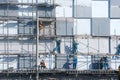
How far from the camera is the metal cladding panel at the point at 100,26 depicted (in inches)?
1876

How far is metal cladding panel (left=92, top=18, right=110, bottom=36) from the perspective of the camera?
47656 millimetres

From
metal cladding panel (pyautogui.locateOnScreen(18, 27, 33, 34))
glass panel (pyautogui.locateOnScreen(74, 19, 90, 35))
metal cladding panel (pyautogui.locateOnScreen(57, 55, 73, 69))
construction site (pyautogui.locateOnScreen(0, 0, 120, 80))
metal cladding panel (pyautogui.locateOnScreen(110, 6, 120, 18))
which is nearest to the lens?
construction site (pyautogui.locateOnScreen(0, 0, 120, 80))

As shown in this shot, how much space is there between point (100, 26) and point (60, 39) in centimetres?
311

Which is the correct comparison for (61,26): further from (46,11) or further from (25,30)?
(25,30)

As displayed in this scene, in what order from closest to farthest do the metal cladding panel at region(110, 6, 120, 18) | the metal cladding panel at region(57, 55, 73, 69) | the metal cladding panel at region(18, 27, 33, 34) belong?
the metal cladding panel at region(18, 27, 33, 34) < the metal cladding panel at region(57, 55, 73, 69) < the metal cladding panel at region(110, 6, 120, 18)

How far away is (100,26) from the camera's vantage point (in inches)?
1880

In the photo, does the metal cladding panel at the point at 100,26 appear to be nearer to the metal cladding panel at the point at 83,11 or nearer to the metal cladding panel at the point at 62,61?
the metal cladding panel at the point at 83,11

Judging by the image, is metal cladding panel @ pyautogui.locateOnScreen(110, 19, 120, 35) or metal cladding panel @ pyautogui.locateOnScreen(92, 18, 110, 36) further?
metal cladding panel @ pyautogui.locateOnScreen(110, 19, 120, 35)

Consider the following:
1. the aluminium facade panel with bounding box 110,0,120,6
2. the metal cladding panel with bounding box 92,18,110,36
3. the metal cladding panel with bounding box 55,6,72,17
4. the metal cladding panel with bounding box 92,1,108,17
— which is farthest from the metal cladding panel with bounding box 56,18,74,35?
the aluminium facade panel with bounding box 110,0,120,6

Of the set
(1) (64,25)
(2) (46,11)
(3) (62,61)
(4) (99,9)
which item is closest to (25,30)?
(2) (46,11)

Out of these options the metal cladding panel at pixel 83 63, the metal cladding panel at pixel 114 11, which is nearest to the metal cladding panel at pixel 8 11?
the metal cladding panel at pixel 83 63

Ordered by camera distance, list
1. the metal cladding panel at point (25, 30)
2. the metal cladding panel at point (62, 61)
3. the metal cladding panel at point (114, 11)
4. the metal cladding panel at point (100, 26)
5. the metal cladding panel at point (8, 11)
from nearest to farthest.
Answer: the metal cladding panel at point (8, 11)
the metal cladding panel at point (25, 30)
the metal cladding panel at point (62, 61)
the metal cladding panel at point (100, 26)
the metal cladding panel at point (114, 11)

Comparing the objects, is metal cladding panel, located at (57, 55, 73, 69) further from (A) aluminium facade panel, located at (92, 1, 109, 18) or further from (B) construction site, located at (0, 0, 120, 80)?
(A) aluminium facade panel, located at (92, 1, 109, 18)

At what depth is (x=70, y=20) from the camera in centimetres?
4738
